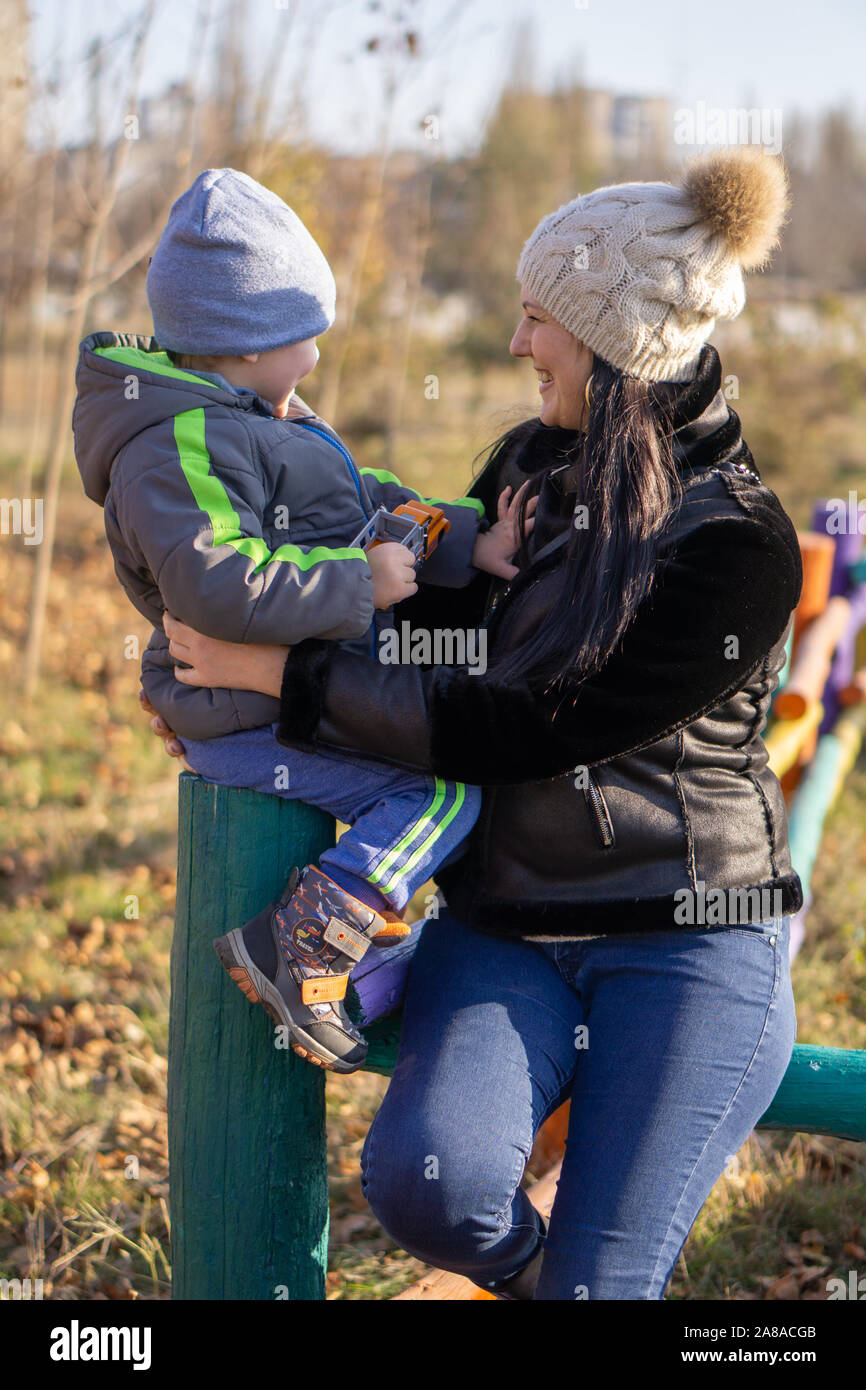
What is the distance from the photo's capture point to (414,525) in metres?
2.04

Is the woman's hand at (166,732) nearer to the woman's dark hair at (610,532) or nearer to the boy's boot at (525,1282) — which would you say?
the woman's dark hair at (610,532)

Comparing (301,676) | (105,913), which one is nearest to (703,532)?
(301,676)

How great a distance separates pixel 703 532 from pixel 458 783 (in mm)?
560

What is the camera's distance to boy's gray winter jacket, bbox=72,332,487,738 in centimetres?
183

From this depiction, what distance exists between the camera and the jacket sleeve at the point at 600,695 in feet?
6.32

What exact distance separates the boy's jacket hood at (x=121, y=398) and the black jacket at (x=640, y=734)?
412 mm

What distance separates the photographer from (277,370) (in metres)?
2.04

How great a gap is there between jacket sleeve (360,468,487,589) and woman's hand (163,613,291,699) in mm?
425

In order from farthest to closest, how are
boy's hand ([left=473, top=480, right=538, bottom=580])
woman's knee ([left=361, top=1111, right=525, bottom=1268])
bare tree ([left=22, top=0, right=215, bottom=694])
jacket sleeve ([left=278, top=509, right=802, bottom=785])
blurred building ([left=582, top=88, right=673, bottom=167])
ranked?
blurred building ([left=582, top=88, right=673, bottom=167])
bare tree ([left=22, top=0, right=215, bottom=694])
boy's hand ([left=473, top=480, right=538, bottom=580])
jacket sleeve ([left=278, top=509, right=802, bottom=785])
woman's knee ([left=361, top=1111, right=525, bottom=1268])

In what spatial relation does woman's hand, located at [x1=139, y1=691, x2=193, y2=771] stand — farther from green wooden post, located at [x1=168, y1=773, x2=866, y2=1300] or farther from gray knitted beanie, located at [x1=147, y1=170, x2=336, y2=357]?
gray knitted beanie, located at [x1=147, y1=170, x2=336, y2=357]

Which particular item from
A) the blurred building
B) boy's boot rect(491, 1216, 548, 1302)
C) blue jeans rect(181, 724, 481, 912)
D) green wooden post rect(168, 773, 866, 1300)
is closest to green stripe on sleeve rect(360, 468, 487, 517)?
blue jeans rect(181, 724, 481, 912)

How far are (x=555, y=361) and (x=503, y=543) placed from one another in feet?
1.12

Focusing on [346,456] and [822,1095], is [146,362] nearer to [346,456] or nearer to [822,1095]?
[346,456]

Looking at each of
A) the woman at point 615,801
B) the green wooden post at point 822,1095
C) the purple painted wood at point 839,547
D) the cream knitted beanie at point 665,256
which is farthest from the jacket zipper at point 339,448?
the purple painted wood at point 839,547
